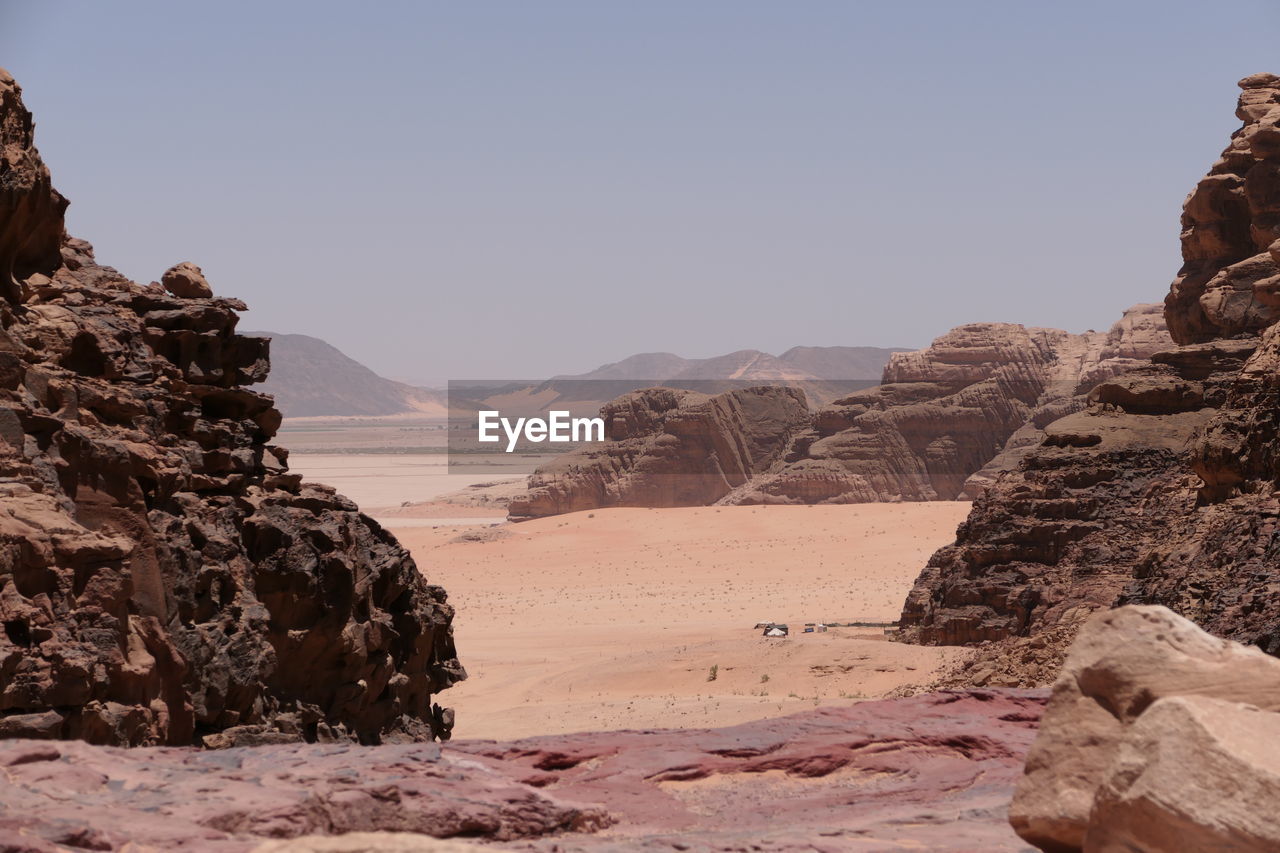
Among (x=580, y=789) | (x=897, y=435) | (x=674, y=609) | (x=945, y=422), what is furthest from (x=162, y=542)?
(x=945, y=422)

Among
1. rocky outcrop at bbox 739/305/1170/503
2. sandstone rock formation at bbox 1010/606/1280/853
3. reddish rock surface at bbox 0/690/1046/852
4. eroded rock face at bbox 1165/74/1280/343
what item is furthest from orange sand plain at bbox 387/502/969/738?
sandstone rock formation at bbox 1010/606/1280/853

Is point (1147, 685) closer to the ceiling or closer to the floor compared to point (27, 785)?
closer to the ceiling

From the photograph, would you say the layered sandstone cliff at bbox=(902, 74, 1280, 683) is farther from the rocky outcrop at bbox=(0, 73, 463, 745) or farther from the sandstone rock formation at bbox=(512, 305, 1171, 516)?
the sandstone rock formation at bbox=(512, 305, 1171, 516)

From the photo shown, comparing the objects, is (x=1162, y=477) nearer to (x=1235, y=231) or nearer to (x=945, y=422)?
(x=1235, y=231)

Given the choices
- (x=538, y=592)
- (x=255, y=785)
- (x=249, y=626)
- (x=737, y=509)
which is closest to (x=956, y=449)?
(x=737, y=509)

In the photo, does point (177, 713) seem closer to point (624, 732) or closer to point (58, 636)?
point (58, 636)

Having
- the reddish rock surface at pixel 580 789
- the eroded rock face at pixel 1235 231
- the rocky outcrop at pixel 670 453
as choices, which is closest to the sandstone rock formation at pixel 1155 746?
the reddish rock surface at pixel 580 789
